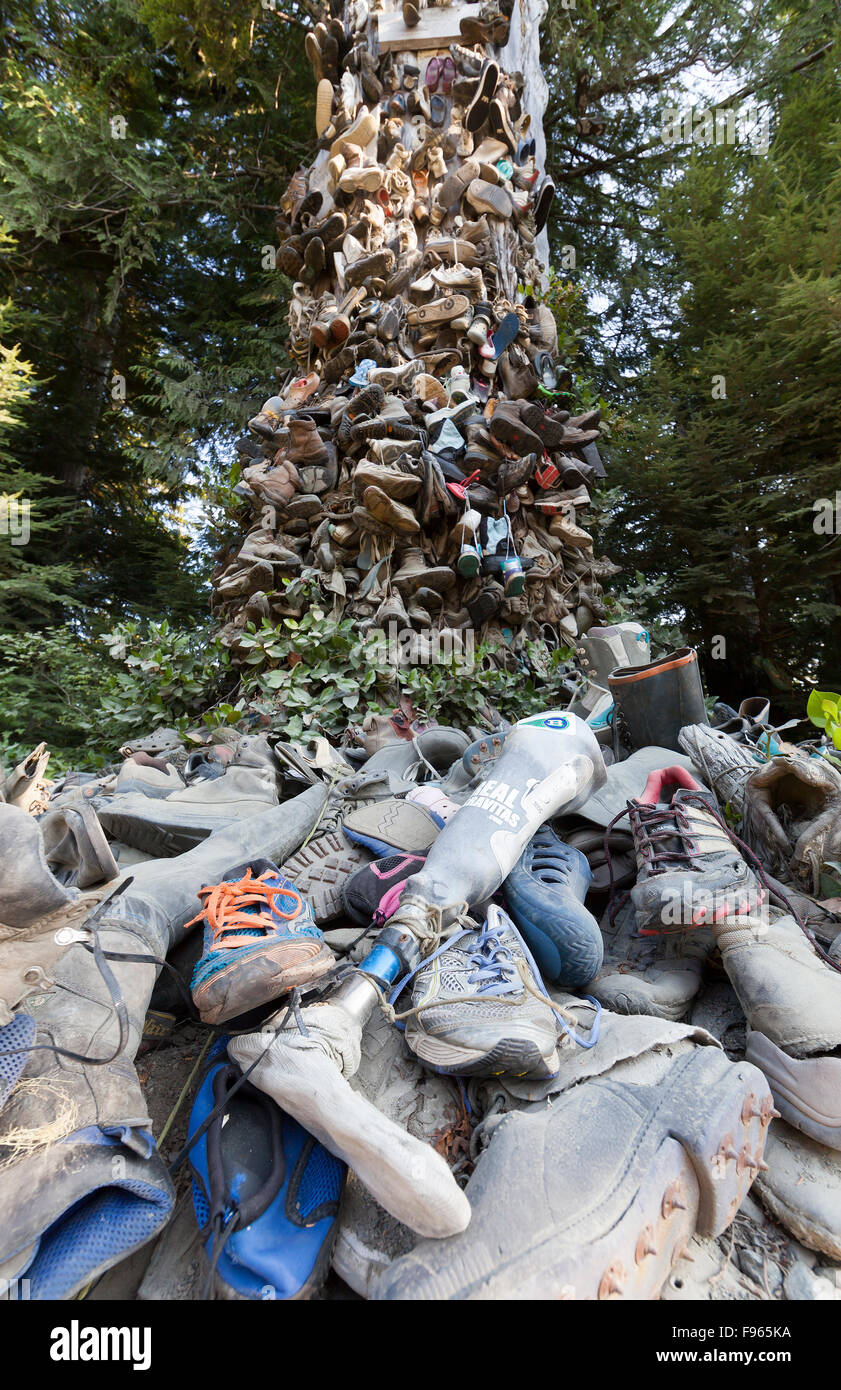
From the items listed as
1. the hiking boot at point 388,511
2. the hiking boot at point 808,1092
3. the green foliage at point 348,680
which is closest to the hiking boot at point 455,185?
the hiking boot at point 388,511

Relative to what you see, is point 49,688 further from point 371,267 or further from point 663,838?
point 663,838

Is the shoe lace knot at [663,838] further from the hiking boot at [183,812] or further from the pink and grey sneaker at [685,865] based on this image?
the hiking boot at [183,812]

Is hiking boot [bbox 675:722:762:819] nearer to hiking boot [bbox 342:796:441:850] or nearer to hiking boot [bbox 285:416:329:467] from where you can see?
hiking boot [bbox 342:796:441:850]

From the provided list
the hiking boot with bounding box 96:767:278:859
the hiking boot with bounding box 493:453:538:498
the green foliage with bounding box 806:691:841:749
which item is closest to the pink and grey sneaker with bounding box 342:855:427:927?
the hiking boot with bounding box 96:767:278:859

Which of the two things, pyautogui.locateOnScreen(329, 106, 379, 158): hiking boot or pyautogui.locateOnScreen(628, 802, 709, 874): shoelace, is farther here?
pyautogui.locateOnScreen(329, 106, 379, 158): hiking boot

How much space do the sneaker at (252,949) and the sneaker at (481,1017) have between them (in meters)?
0.16

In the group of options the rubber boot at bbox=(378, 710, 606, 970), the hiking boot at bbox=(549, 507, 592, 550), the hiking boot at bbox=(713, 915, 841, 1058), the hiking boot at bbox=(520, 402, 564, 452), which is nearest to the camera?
the hiking boot at bbox=(713, 915, 841, 1058)

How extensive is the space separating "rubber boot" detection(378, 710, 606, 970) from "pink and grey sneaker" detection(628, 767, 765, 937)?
0.15 meters

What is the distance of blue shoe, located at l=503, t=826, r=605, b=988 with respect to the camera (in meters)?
1.12

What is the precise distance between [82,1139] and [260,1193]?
0.70 ft

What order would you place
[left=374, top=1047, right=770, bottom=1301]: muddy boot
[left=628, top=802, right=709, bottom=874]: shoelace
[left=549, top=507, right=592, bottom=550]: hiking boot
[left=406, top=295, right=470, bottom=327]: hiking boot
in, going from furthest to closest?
[left=549, top=507, right=592, bottom=550]: hiking boot, [left=406, top=295, right=470, bottom=327]: hiking boot, [left=628, top=802, right=709, bottom=874]: shoelace, [left=374, top=1047, right=770, bottom=1301]: muddy boot

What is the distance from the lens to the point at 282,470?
334 cm

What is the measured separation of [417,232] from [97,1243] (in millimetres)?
4739
